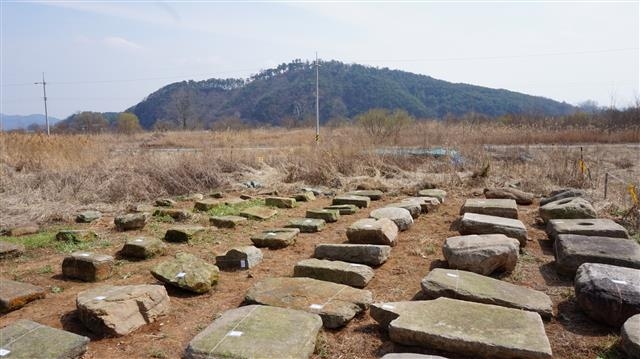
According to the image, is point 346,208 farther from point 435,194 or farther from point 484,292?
point 484,292

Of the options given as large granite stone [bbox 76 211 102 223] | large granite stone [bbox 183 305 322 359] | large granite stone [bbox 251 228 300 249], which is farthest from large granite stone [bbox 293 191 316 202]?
large granite stone [bbox 183 305 322 359]

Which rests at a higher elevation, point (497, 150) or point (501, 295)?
point (497, 150)

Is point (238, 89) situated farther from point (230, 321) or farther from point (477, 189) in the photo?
point (230, 321)

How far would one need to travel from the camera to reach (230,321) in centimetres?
285

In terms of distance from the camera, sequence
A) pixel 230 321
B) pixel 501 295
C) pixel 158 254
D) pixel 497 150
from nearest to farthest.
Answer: pixel 230 321 < pixel 501 295 < pixel 158 254 < pixel 497 150

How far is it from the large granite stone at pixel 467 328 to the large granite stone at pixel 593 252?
51.7 inches

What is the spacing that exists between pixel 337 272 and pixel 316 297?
56cm

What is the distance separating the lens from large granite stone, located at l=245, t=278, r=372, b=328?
3.06 m

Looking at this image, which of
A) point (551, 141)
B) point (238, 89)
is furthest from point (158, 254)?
point (238, 89)

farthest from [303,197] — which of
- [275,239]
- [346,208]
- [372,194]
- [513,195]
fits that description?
[513,195]

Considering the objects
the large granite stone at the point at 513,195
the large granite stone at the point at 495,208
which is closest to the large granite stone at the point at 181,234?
the large granite stone at the point at 495,208

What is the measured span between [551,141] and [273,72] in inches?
2399

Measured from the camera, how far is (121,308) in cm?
310

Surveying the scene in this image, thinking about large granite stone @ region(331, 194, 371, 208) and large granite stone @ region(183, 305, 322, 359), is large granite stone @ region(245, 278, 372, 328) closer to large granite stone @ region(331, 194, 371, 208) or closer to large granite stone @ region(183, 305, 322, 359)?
large granite stone @ region(183, 305, 322, 359)
